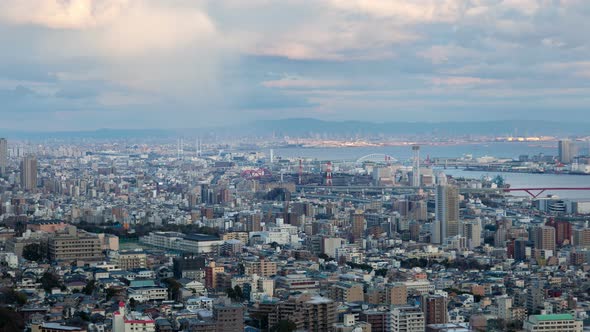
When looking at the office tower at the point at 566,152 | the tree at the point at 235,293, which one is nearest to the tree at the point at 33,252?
the tree at the point at 235,293

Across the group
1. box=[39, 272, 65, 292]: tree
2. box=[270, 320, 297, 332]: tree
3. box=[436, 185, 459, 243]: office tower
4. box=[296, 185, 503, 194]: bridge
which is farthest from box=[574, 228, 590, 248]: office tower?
box=[296, 185, 503, 194]: bridge

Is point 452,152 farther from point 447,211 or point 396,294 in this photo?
point 396,294

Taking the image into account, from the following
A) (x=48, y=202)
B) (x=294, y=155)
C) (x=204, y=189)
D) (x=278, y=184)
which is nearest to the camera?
(x=48, y=202)

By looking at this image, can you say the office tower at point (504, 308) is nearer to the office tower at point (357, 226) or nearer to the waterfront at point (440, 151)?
the office tower at point (357, 226)

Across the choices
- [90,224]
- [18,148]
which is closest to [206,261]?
[90,224]

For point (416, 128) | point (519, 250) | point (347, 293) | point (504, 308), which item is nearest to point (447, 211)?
point (519, 250)

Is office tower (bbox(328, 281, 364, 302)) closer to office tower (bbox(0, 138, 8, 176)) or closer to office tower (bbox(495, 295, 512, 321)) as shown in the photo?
office tower (bbox(495, 295, 512, 321))

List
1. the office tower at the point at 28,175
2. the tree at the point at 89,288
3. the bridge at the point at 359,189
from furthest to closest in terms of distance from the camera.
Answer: the bridge at the point at 359,189 → the office tower at the point at 28,175 → the tree at the point at 89,288

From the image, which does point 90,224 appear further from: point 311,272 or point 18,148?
point 18,148
